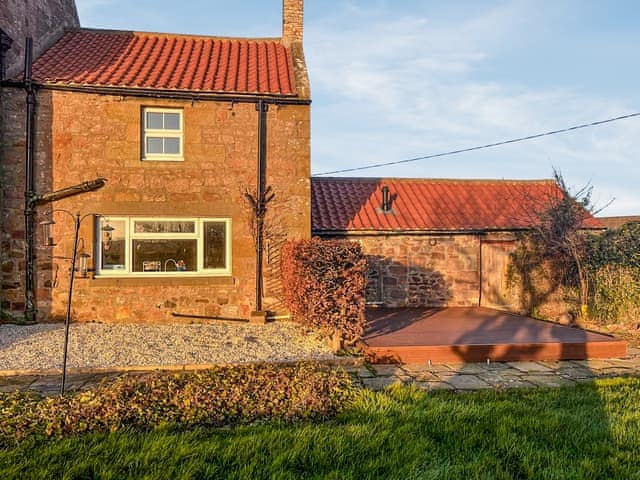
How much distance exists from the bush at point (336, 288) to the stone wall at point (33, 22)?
8.70 metres

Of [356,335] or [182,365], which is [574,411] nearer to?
[356,335]

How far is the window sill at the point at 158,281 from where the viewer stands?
1029 centimetres

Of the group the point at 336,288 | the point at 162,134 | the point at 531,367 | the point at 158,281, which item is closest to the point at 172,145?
the point at 162,134

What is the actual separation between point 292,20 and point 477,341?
10.6m

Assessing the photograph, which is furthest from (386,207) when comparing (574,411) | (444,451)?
(444,451)

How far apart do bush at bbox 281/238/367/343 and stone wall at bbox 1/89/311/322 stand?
3125 mm

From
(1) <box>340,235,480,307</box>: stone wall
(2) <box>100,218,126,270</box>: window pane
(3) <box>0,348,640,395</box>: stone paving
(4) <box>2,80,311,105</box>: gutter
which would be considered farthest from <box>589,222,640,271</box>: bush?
(2) <box>100,218,126,270</box>: window pane

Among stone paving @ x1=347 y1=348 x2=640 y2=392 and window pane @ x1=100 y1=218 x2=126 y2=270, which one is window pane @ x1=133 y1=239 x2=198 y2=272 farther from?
stone paving @ x1=347 y1=348 x2=640 y2=392

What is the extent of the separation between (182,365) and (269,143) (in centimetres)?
600

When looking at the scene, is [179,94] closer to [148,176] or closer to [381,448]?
[148,176]

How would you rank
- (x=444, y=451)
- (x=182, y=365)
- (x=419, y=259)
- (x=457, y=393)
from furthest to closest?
(x=419, y=259) → (x=182, y=365) → (x=457, y=393) → (x=444, y=451)

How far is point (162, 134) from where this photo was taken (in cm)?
1070

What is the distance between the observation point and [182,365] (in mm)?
7004

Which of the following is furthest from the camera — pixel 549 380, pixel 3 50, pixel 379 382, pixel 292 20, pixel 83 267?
pixel 292 20
